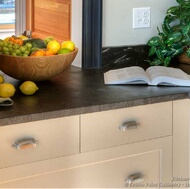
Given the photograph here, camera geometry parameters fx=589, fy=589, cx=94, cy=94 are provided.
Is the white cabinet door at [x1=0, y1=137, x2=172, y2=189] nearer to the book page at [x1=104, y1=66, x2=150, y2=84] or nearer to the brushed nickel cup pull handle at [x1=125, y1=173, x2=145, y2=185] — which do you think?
the brushed nickel cup pull handle at [x1=125, y1=173, x2=145, y2=185]

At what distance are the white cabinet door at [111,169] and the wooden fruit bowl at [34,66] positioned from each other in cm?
47

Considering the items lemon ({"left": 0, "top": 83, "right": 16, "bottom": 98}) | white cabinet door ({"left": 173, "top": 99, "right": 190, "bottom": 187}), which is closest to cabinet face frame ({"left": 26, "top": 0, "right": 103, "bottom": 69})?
white cabinet door ({"left": 173, "top": 99, "right": 190, "bottom": 187})

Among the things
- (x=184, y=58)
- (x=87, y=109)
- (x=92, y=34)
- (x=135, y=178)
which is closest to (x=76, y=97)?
(x=87, y=109)

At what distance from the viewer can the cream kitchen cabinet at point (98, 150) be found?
199 centimetres

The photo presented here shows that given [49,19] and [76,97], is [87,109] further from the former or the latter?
[49,19]

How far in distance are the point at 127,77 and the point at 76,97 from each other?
1.05ft

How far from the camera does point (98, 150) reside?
216 cm

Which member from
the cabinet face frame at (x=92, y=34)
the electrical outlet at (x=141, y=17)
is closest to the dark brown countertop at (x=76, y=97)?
the cabinet face frame at (x=92, y=34)

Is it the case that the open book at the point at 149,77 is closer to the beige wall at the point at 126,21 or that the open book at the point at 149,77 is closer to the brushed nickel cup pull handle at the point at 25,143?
the beige wall at the point at 126,21

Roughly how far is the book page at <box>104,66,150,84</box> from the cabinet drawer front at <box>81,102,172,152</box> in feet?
0.65

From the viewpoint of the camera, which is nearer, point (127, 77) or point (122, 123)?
point (122, 123)

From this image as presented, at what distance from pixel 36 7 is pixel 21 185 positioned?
5.03 ft

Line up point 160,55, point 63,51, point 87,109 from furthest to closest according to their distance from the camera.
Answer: point 160,55
point 63,51
point 87,109

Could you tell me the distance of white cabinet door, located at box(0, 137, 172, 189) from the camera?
207 centimetres
